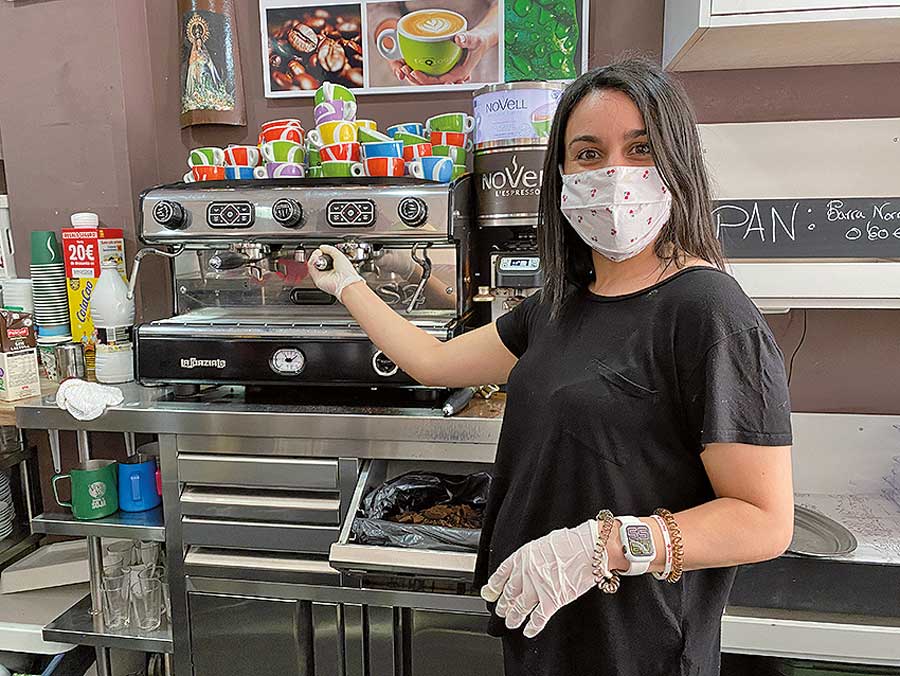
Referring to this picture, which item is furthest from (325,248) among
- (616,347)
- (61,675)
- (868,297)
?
(61,675)

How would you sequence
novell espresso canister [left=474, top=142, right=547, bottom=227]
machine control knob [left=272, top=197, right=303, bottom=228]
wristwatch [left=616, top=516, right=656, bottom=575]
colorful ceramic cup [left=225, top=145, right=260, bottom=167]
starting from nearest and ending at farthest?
wristwatch [left=616, top=516, right=656, bottom=575] < machine control knob [left=272, top=197, right=303, bottom=228] < novell espresso canister [left=474, top=142, right=547, bottom=227] < colorful ceramic cup [left=225, top=145, right=260, bottom=167]

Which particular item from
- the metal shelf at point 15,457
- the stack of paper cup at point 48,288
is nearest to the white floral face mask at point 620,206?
the stack of paper cup at point 48,288

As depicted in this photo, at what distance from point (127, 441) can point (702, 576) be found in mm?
1619

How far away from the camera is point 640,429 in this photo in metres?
0.88

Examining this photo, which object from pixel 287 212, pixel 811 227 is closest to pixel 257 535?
pixel 287 212

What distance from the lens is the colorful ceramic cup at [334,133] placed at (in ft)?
5.36

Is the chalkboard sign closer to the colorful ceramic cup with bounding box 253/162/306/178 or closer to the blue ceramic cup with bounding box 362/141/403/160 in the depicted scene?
the blue ceramic cup with bounding box 362/141/403/160

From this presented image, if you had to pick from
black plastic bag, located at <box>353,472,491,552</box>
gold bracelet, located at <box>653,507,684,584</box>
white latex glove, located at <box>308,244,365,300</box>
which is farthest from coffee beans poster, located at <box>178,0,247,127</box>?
gold bracelet, located at <box>653,507,684,584</box>

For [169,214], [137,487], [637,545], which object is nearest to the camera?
[637,545]

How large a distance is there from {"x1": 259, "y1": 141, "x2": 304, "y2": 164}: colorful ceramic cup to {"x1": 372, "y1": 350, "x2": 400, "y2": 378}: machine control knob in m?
0.54

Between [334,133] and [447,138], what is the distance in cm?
26

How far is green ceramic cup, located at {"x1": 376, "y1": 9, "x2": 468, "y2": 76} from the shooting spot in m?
1.88

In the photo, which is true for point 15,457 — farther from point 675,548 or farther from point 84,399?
point 675,548

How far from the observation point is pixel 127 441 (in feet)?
6.51
